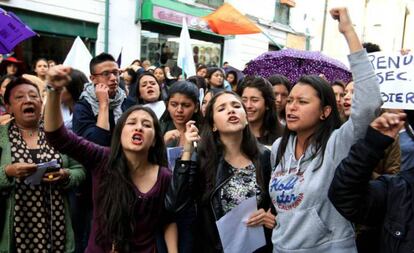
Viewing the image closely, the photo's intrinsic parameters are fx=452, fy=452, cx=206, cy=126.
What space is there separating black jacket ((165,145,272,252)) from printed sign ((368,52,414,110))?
0.85 m

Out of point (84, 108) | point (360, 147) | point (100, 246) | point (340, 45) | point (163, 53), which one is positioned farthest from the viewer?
point (340, 45)

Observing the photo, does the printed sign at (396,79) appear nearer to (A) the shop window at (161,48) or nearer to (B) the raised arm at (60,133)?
(B) the raised arm at (60,133)

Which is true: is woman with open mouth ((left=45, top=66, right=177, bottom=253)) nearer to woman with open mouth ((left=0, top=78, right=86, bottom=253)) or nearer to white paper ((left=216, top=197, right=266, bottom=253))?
white paper ((left=216, top=197, right=266, bottom=253))

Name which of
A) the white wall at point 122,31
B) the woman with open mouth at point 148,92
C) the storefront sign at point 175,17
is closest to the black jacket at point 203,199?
the woman with open mouth at point 148,92

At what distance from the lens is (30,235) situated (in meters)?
2.83

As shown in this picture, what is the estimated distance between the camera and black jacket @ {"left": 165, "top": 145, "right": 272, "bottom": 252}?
7.90ft

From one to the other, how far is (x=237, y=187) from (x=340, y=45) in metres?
22.0

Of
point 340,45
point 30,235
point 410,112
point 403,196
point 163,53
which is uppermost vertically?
point 340,45

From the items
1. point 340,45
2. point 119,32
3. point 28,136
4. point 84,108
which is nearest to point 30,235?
point 28,136

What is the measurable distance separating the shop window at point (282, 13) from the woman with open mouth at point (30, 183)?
1609cm

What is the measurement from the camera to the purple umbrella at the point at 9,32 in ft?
12.8

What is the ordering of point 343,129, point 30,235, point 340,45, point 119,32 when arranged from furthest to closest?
point 340,45
point 119,32
point 30,235
point 343,129

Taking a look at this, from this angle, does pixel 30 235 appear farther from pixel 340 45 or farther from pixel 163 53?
pixel 340 45

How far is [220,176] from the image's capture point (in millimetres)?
2525
